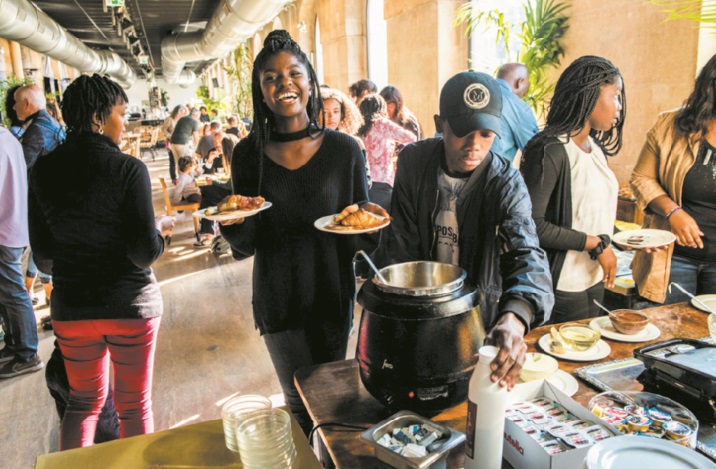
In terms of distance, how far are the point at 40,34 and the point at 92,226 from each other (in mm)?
11637

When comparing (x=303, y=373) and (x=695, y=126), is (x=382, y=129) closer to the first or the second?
(x=695, y=126)

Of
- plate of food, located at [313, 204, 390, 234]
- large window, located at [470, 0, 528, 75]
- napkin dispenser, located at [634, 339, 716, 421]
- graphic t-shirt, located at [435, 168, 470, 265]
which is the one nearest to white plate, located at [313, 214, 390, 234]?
plate of food, located at [313, 204, 390, 234]

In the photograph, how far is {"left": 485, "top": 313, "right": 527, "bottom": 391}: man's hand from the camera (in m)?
0.88

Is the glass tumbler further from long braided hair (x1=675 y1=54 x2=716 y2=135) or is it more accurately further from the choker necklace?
long braided hair (x1=675 y1=54 x2=716 y2=135)

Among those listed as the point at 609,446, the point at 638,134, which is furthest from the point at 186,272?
the point at 609,446

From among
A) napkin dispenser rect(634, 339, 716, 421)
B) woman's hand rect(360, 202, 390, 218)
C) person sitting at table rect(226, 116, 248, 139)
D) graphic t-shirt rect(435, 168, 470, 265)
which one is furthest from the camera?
person sitting at table rect(226, 116, 248, 139)

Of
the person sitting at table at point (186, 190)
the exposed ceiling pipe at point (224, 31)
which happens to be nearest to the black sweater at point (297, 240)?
the person sitting at table at point (186, 190)

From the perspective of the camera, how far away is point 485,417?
91 centimetres

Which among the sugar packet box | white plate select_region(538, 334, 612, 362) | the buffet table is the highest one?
the sugar packet box

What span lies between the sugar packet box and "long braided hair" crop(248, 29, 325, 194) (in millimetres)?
1050

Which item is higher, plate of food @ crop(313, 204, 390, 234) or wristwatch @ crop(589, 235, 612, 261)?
plate of food @ crop(313, 204, 390, 234)

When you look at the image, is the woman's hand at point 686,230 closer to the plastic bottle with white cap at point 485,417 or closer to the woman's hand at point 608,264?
the woman's hand at point 608,264

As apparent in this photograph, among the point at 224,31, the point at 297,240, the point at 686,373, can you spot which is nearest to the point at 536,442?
the point at 686,373

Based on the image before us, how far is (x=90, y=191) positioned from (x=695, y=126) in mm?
2332
